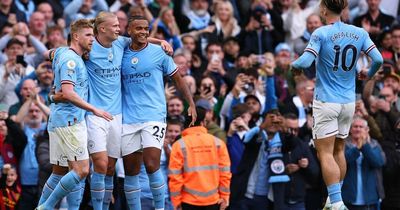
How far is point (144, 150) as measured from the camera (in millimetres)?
15938

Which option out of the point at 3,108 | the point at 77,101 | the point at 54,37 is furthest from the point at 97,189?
the point at 54,37

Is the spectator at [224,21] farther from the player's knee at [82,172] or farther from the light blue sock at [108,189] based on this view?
the player's knee at [82,172]

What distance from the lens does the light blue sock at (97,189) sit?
15579 millimetres

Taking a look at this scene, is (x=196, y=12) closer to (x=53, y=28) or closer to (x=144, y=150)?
(x=53, y=28)

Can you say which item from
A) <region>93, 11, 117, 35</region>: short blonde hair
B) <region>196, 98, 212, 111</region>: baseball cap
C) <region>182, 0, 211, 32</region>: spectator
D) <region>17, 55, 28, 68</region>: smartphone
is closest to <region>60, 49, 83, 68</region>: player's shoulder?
<region>93, 11, 117, 35</region>: short blonde hair

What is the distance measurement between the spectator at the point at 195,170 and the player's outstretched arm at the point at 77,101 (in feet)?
8.97

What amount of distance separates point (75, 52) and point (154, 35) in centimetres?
736

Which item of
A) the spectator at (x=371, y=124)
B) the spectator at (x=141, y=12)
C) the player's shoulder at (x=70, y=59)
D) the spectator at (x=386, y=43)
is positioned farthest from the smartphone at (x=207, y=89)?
the player's shoulder at (x=70, y=59)

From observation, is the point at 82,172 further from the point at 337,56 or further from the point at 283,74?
the point at 283,74

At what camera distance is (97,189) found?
15664 mm

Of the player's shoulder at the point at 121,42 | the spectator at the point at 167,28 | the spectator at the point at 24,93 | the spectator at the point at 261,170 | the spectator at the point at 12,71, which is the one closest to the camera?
the player's shoulder at the point at 121,42

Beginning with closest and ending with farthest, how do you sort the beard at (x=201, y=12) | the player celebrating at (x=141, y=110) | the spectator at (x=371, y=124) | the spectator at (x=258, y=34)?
1. the player celebrating at (x=141, y=110)
2. the spectator at (x=371, y=124)
3. the spectator at (x=258, y=34)
4. the beard at (x=201, y=12)

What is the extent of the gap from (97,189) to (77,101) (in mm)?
1528

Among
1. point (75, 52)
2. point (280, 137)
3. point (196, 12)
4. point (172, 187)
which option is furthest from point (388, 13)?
point (75, 52)
